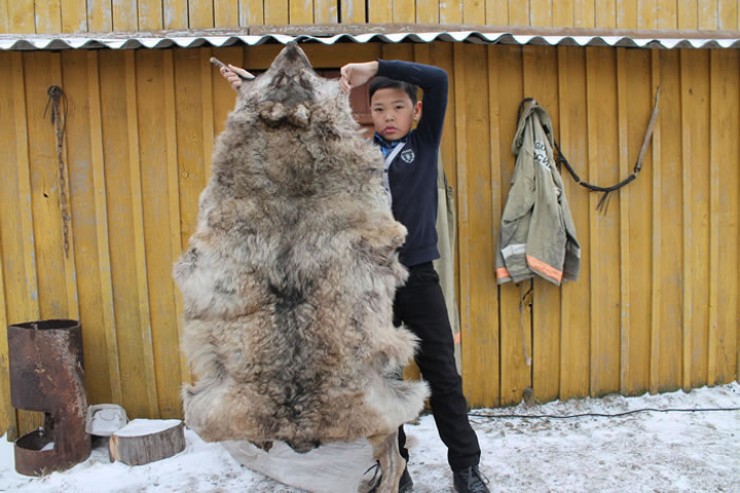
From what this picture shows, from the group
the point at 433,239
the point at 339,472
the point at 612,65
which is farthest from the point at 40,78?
the point at 612,65

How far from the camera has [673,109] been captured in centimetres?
434

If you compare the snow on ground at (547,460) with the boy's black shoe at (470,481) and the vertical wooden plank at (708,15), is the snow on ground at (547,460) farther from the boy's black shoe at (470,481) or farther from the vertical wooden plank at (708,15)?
the vertical wooden plank at (708,15)

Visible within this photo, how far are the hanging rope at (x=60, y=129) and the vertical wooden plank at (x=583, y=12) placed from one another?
3.67 m

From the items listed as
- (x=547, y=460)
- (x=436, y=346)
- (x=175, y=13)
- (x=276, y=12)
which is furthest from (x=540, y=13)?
(x=547, y=460)

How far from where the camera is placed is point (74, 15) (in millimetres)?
3967

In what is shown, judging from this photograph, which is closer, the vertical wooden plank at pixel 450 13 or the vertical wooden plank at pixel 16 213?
the vertical wooden plank at pixel 16 213

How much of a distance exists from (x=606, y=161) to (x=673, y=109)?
67 centimetres

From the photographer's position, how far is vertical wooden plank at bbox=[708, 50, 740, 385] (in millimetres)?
4383

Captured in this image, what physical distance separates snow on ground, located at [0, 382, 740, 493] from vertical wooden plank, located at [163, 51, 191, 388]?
790 mm

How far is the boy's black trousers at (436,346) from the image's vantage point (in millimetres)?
2791

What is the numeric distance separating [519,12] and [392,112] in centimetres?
198

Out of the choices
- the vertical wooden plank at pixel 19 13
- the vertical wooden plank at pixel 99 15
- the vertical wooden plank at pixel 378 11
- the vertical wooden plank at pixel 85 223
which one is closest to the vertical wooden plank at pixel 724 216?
the vertical wooden plank at pixel 378 11

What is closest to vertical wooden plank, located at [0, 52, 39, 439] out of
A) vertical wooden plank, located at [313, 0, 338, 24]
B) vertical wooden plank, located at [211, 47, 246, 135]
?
vertical wooden plank, located at [211, 47, 246, 135]

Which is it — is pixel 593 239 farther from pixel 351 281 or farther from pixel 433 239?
pixel 351 281
